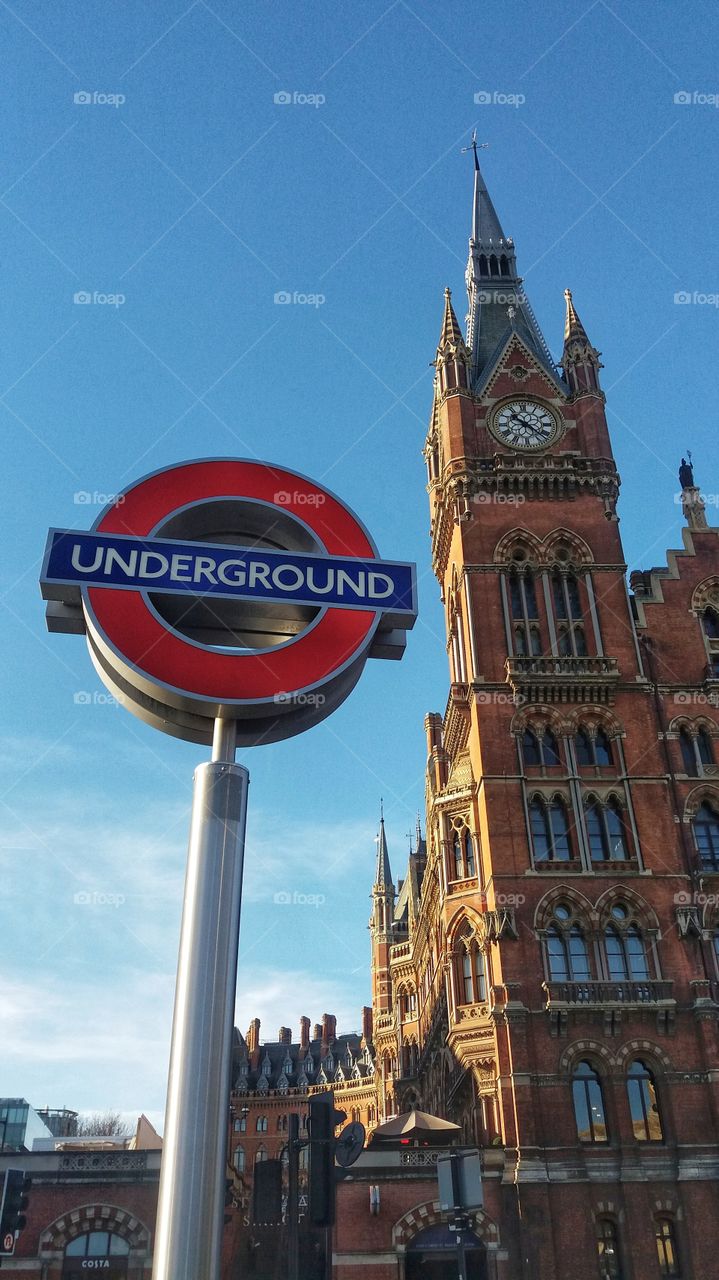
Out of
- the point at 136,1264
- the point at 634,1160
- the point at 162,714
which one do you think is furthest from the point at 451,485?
the point at 162,714

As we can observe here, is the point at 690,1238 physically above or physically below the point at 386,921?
below

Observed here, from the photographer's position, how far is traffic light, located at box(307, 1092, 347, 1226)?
12.9 meters

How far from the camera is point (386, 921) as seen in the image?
10225cm

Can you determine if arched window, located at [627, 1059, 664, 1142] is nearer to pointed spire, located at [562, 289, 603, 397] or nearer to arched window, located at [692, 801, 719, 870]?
arched window, located at [692, 801, 719, 870]

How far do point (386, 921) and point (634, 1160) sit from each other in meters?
64.9

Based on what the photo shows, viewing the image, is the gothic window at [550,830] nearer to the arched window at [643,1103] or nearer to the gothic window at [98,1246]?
the arched window at [643,1103]

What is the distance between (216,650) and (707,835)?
3650 cm

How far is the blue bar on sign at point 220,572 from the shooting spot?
47.4ft

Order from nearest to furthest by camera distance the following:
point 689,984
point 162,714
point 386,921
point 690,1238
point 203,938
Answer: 1. point 203,938
2. point 162,714
3. point 690,1238
4. point 689,984
5. point 386,921

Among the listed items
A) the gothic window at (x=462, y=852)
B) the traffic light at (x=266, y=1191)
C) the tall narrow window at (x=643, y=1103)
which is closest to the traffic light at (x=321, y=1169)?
the traffic light at (x=266, y=1191)

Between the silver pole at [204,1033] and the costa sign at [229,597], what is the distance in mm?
881

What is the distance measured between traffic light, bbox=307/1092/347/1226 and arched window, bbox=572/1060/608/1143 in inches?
1139

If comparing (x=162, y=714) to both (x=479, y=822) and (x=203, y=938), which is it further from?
(x=479, y=822)

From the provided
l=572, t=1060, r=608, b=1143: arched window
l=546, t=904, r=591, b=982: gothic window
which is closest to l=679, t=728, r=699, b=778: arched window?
l=546, t=904, r=591, b=982: gothic window
